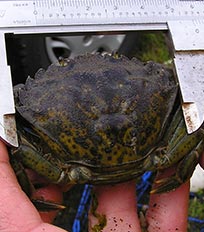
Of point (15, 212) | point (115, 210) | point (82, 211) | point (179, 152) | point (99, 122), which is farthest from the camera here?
point (82, 211)

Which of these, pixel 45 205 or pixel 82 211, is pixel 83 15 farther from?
pixel 82 211

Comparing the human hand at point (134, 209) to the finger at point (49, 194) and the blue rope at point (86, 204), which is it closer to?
the finger at point (49, 194)

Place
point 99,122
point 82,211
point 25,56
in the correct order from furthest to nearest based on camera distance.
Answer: point 25,56, point 82,211, point 99,122

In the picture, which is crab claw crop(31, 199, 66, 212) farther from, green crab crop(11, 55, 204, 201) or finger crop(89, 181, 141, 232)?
finger crop(89, 181, 141, 232)

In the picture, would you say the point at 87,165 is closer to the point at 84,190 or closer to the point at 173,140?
the point at 173,140

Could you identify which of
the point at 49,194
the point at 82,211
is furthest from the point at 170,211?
the point at 82,211
